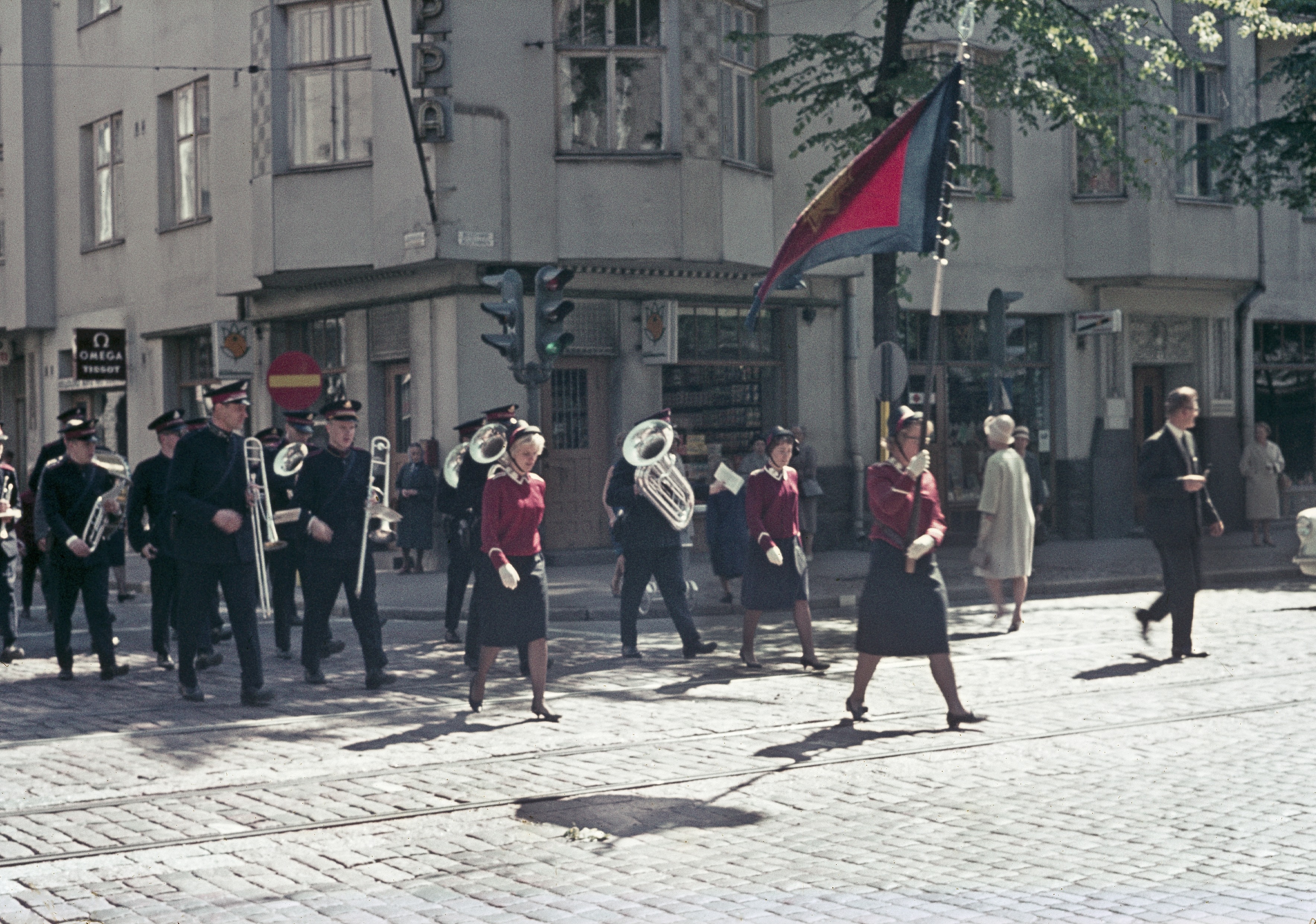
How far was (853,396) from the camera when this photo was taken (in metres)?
23.0

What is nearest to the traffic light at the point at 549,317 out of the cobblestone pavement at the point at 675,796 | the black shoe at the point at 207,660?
the cobblestone pavement at the point at 675,796

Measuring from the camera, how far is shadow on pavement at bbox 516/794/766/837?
21.7ft

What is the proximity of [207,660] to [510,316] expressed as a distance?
436cm

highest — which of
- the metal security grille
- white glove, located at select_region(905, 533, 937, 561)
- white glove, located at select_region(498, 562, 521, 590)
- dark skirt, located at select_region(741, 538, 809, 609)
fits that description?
the metal security grille

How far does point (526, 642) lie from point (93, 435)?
4.44 metres

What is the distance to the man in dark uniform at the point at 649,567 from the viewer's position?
1201 cm

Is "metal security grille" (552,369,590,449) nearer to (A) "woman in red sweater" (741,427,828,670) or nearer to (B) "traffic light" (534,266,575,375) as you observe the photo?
(B) "traffic light" (534,266,575,375)

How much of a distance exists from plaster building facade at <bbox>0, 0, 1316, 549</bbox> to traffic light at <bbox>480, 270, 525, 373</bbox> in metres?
5.10

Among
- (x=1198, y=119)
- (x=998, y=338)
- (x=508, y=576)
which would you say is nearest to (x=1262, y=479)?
(x=1198, y=119)

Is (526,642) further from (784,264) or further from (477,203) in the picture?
(477,203)

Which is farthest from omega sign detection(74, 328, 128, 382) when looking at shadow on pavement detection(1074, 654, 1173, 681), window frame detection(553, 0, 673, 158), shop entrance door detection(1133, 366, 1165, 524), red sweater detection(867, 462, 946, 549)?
red sweater detection(867, 462, 946, 549)

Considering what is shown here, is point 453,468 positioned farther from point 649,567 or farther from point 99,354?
point 99,354

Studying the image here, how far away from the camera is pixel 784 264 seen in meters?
10.2

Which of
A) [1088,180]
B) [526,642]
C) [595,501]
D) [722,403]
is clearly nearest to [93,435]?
[526,642]
